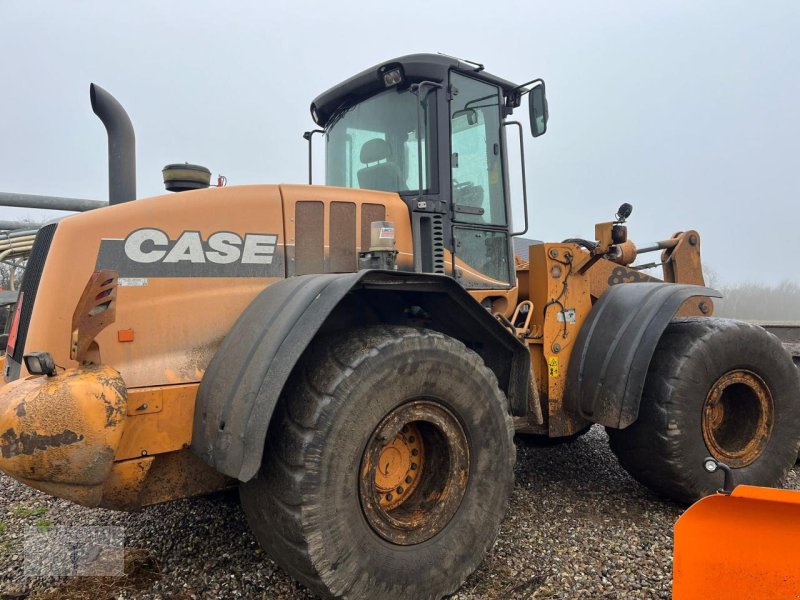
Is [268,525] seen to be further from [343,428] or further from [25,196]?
[25,196]

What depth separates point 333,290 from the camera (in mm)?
2582

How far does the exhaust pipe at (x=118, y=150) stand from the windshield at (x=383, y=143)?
1364 millimetres

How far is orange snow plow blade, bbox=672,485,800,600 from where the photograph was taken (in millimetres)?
2082

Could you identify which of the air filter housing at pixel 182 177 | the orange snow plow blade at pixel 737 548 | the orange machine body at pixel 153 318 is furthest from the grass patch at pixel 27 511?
the orange snow plow blade at pixel 737 548

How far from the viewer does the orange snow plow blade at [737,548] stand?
2.08 metres

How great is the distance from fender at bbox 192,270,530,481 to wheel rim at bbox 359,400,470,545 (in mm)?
549

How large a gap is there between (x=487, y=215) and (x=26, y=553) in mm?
3473

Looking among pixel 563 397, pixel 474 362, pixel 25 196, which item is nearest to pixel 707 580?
pixel 474 362

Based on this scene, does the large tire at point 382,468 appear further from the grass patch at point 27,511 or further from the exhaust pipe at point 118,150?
the grass patch at point 27,511

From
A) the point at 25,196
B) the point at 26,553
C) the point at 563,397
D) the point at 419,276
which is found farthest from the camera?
the point at 25,196

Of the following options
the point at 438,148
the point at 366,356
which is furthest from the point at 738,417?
the point at 366,356

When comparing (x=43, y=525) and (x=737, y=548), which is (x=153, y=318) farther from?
(x=737, y=548)

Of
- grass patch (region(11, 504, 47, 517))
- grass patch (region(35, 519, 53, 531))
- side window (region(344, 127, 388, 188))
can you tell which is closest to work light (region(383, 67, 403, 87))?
side window (region(344, 127, 388, 188))
